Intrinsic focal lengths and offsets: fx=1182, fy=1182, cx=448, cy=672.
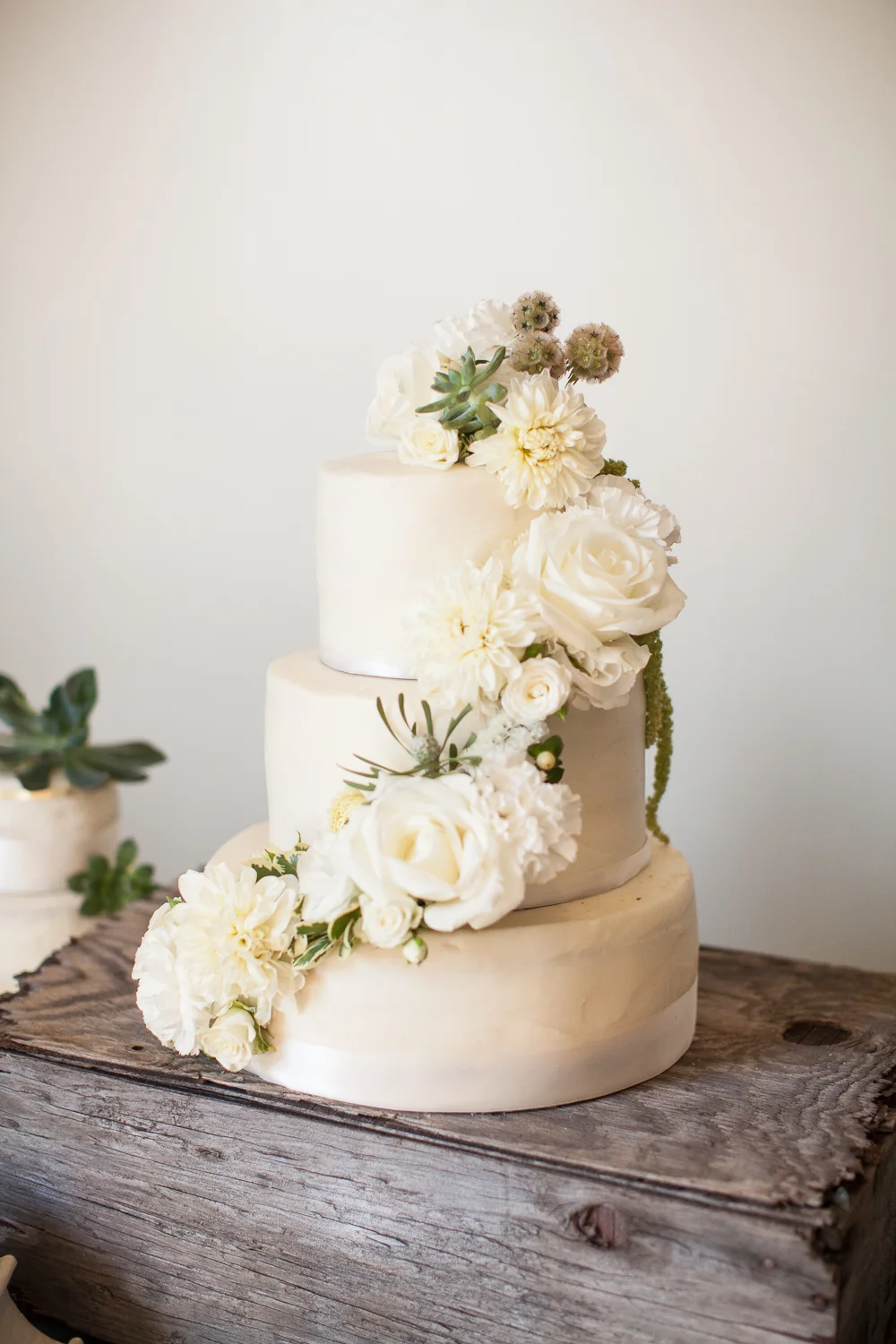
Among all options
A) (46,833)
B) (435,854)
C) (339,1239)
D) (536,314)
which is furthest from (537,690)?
(46,833)

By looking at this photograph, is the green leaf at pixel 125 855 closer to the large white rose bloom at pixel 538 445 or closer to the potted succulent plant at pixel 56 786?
the potted succulent plant at pixel 56 786

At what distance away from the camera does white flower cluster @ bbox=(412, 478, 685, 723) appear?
1048mm

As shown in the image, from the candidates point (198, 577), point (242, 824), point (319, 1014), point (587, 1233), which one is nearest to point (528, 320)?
point (319, 1014)

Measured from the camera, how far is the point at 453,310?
7.02ft

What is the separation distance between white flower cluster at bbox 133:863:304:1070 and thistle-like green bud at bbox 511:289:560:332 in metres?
0.59

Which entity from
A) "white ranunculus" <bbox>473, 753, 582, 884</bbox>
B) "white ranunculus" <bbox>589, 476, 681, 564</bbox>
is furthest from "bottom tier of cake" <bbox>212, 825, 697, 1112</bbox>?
"white ranunculus" <bbox>589, 476, 681, 564</bbox>

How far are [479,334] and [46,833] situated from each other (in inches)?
48.2

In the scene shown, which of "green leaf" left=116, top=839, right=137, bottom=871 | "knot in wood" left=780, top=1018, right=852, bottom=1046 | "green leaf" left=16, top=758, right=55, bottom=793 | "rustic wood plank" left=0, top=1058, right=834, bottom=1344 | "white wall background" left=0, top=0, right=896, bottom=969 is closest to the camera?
"rustic wood plank" left=0, top=1058, right=834, bottom=1344

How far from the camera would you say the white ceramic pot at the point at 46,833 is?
1.97 m

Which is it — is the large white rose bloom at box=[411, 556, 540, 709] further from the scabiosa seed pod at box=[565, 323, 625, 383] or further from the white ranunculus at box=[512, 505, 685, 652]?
the scabiosa seed pod at box=[565, 323, 625, 383]

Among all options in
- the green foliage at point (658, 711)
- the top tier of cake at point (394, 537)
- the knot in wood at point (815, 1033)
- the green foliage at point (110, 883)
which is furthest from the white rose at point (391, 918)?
the green foliage at point (110, 883)

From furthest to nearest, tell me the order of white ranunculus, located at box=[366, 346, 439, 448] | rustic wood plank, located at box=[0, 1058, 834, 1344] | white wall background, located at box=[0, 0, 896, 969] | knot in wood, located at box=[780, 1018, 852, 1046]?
white wall background, located at box=[0, 0, 896, 969] < knot in wood, located at box=[780, 1018, 852, 1046] < white ranunculus, located at box=[366, 346, 439, 448] < rustic wood plank, located at box=[0, 1058, 834, 1344]

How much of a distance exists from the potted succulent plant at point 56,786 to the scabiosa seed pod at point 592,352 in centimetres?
123

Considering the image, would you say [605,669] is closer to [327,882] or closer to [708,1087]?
[327,882]
